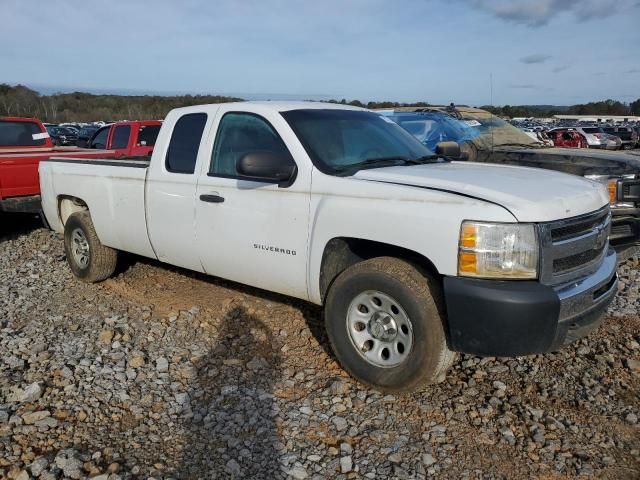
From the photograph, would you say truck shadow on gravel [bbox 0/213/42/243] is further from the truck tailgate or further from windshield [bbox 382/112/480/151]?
windshield [bbox 382/112/480/151]

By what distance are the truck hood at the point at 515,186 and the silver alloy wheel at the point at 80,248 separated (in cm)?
372

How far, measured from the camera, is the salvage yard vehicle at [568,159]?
5.86 m

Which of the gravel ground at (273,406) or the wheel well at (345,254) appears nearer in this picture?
the gravel ground at (273,406)

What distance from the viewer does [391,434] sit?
11.1ft

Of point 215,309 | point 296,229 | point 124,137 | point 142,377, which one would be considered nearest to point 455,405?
point 296,229

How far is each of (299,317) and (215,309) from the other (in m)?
0.82

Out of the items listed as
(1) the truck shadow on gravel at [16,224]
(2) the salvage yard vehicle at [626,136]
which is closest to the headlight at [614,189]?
(1) the truck shadow on gravel at [16,224]

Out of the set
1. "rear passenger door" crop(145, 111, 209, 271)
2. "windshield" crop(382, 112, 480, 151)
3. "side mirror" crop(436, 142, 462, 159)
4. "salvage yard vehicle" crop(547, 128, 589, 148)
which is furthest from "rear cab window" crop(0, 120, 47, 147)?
"salvage yard vehicle" crop(547, 128, 589, 148)

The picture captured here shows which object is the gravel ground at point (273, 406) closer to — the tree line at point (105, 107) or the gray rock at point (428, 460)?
the gray rock at point (428, 460)

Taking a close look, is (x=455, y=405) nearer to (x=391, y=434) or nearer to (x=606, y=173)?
(x=391, y=434)

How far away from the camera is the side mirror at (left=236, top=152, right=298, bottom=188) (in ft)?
13.0

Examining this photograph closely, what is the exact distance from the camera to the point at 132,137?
11.1 meters

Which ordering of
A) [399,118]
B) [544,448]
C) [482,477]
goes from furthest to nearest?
[399,118]
[544,448]
[482,477]

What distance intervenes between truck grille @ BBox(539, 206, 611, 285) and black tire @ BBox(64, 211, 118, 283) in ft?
14.8
